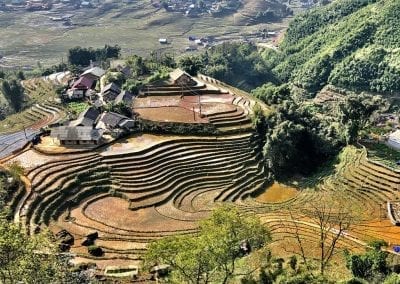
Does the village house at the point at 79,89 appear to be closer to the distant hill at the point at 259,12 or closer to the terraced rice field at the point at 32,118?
the terraced rice field at the point at 32,118

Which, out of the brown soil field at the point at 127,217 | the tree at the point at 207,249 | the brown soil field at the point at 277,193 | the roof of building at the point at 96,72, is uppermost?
the tree at the point at 207,249

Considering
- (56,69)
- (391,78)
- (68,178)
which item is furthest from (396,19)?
(68,178)

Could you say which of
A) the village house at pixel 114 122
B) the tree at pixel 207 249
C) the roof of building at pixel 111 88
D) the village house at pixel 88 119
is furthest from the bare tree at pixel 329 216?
the roof of building at pixel 111 88

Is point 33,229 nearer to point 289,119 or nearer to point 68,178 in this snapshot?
point 68,178

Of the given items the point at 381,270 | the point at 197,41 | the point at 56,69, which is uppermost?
the point at 381,270

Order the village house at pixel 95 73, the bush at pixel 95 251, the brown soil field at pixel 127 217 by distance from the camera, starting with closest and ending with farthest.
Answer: the bush at pixel 95 251 → the brown soil field at pixel 127 217 → the village house at pixel 95 73

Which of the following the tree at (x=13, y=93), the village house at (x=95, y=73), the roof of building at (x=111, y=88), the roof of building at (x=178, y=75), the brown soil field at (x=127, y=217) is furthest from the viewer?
the village house at (x=95, y=73)

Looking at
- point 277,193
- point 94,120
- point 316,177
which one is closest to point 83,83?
point 94,120

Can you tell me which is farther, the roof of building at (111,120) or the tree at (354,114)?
the roof of building at (111,120)
